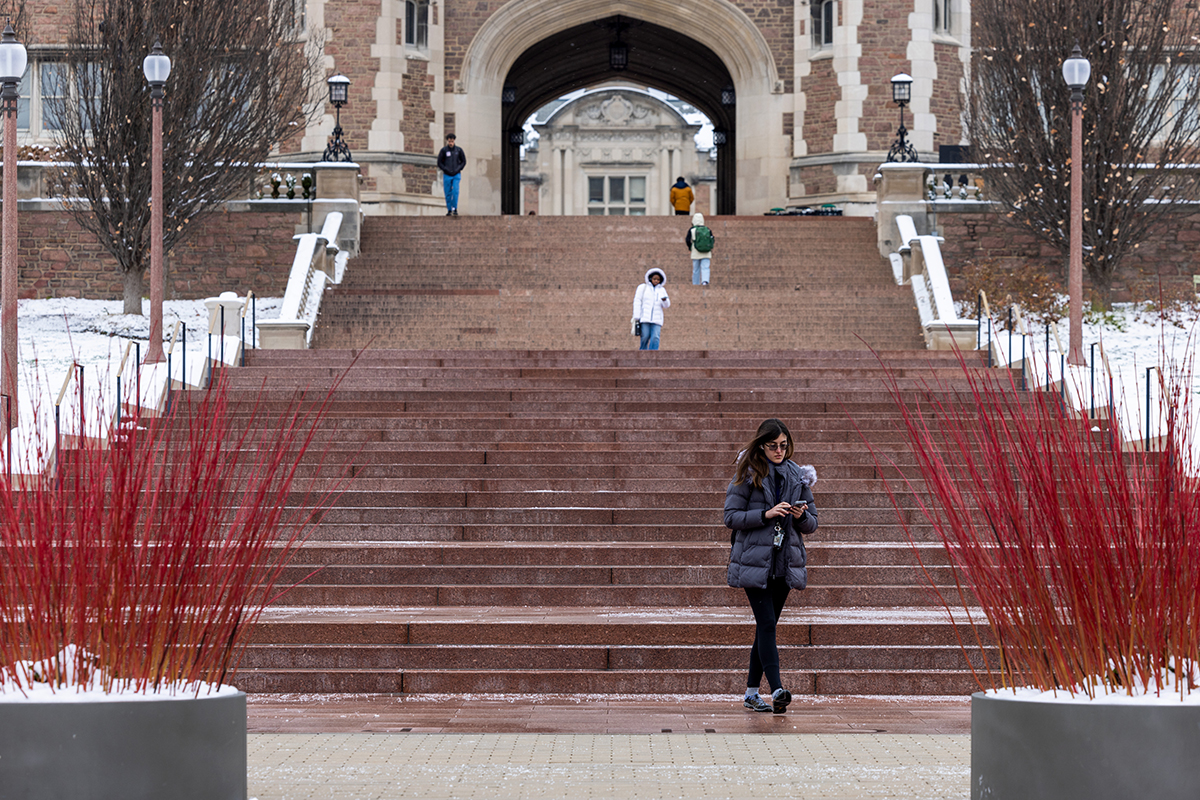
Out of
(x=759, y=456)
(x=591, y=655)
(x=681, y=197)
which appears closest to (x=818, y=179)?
(x=681, y=197)

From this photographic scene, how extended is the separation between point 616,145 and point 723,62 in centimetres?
1443

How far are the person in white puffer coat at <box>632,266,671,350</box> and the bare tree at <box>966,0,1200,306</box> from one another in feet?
25.9

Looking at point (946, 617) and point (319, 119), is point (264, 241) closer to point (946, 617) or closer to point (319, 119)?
point (319, 119)

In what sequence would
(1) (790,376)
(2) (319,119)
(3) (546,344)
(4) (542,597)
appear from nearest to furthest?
1. (4) (542,597)
2. (1) (790,376)
3. (3) (546,344)
4. (2) (319,119)

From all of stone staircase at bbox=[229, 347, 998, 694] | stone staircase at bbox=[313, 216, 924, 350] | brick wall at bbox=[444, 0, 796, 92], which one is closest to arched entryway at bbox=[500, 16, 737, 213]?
brick wall at bbox=[444, 0, 796, 92]

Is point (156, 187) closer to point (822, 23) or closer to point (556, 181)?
point (822, 23)

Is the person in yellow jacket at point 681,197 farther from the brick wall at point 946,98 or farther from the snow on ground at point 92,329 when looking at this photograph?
the snow on ground at point 92,329

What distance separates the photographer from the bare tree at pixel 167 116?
21.8 meters

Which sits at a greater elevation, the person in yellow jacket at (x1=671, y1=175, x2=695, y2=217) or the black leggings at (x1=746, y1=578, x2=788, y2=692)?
the person in yellow jacket at (x1=671, y1=175, x2=695, y2=217)

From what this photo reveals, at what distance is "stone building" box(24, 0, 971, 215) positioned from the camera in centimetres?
2933

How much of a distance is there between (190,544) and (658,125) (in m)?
43.3

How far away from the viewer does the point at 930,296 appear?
66.5 feet

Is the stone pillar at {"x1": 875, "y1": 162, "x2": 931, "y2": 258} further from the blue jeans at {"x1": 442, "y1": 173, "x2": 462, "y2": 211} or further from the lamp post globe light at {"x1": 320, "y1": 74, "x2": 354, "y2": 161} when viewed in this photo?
the lamp post globe light at {"x1": 320, "y1": 74, "x2": 354, "y2": 161}

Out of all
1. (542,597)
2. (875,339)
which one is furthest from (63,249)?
(542,597)
